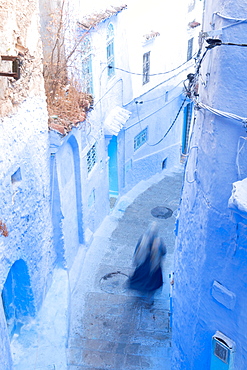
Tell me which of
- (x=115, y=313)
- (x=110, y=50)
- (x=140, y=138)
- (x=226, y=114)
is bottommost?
(x=115, y=313)

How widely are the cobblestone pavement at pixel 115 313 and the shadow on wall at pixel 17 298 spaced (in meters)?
1.22

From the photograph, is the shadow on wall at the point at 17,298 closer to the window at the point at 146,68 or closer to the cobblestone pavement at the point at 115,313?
the cobblestone pavement at the point at 115,313

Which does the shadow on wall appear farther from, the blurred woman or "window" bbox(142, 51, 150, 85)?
"window" bbox(142, 51, 150, 85)

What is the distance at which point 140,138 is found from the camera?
17.7 meters

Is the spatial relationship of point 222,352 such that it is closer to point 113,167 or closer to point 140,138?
point 113,167

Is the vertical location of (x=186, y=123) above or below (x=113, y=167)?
below

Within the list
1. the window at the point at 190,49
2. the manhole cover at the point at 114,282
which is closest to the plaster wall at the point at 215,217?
the manhole cover at the point at 114,282

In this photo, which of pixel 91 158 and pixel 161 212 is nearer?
pixel 91 158

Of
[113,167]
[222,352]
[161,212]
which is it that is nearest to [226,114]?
[222,352]

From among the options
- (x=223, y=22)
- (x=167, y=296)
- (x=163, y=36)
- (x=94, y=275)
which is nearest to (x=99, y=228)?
(x=94, y=275)

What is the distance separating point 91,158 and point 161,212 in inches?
153

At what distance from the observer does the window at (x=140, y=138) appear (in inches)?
685

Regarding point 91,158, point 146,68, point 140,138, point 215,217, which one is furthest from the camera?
point 140,138

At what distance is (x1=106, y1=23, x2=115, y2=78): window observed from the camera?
1331 cm
